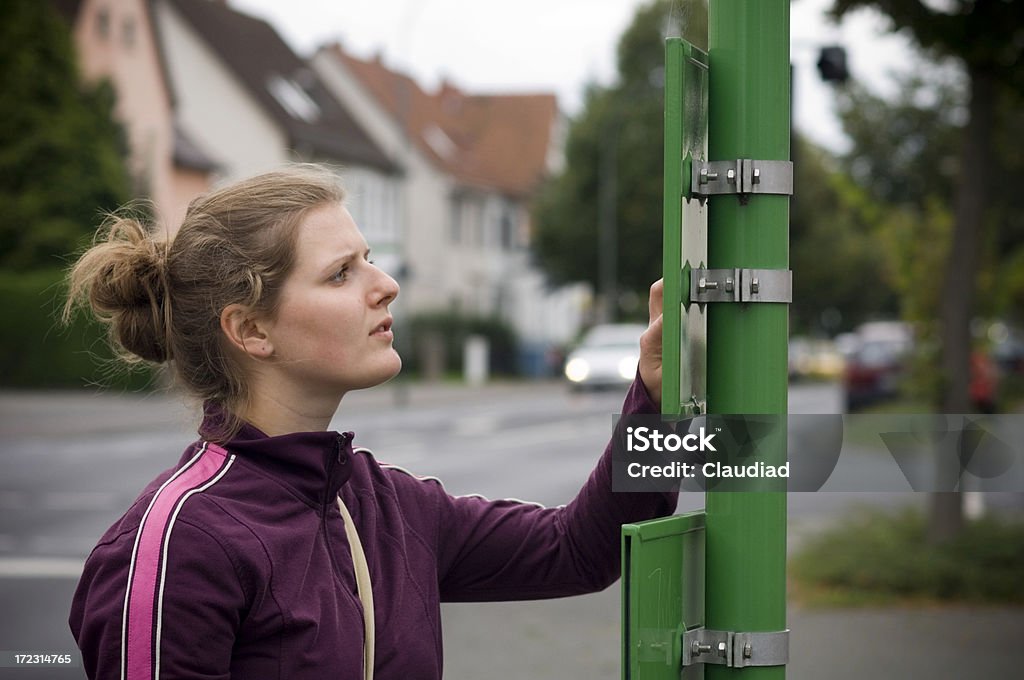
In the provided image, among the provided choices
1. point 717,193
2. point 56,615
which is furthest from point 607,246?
point 717,193

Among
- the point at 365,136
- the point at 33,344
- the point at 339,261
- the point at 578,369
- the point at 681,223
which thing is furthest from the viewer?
the point at 365,136

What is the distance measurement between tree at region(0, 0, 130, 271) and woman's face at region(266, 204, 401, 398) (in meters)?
27.0

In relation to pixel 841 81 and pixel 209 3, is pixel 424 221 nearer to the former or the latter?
pixel 209 3

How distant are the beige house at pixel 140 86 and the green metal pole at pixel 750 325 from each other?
98.4 ft

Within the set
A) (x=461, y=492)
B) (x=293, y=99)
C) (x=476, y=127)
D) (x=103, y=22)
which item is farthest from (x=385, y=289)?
(x=476, y=127)

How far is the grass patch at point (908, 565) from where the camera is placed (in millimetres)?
8031

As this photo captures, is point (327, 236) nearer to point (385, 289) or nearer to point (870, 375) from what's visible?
point (385, 289)

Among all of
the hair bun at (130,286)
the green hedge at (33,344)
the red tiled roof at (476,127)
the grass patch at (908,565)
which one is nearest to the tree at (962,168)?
the grass patch at (908,565)

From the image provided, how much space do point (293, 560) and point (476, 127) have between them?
5647cm

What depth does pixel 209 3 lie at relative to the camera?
43.6 metres

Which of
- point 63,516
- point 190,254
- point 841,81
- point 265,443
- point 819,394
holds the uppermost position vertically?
point 841,81

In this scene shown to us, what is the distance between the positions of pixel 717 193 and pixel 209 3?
43662 millimetres

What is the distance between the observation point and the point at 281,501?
210 cm

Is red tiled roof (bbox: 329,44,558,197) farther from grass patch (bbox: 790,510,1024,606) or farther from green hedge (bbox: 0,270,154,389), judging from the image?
grass patch (bbox: 790,510,1024,606)
